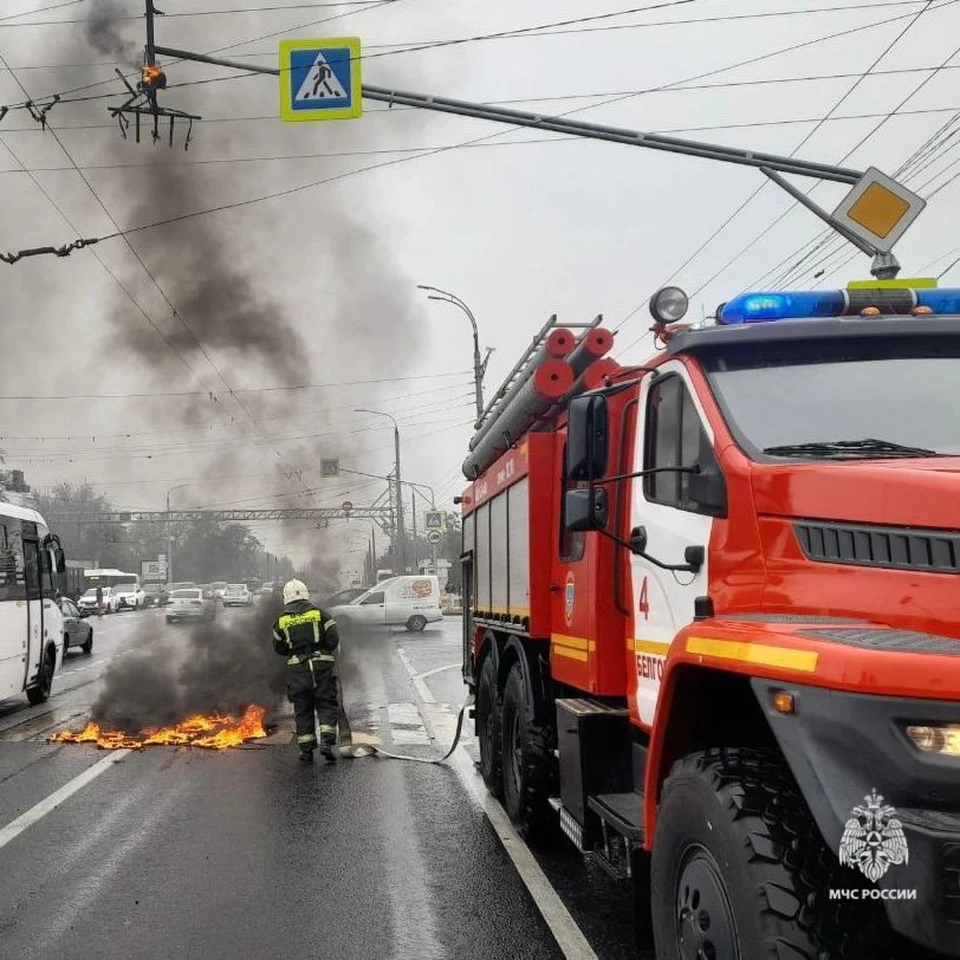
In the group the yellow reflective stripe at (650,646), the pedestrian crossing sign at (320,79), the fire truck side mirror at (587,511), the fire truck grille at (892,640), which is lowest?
the yellow reflective stripe at (650,646)

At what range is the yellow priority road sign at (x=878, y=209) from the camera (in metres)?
9.04

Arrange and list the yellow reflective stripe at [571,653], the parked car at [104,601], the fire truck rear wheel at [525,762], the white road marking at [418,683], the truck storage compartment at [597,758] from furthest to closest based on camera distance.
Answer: the parked car at [104,601], the white road marking at [418,683], the fire truck rear wheel at [525,762], the yellow reflective stripe at [571,653], the truck storage compartment at [597,758]

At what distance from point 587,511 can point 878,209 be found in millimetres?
6563

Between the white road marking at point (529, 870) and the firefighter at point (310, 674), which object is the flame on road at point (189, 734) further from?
the white road marking at point (529, 870)

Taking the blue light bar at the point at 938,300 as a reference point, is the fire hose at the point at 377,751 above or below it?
below

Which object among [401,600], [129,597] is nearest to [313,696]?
[401,600]

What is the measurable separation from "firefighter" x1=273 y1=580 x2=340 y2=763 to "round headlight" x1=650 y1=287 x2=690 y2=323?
5.95 metres

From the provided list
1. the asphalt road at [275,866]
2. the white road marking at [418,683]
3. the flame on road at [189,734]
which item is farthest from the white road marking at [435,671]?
the asphalt road at [275,866]

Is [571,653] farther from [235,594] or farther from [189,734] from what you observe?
[235,594]

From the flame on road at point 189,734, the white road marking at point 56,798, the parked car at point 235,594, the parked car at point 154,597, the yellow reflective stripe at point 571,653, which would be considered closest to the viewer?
the yellow reflective stripe at point 571,653

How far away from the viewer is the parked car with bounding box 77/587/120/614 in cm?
4857

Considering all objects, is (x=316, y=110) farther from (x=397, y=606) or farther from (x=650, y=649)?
(x=397, y=606)

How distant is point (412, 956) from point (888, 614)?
282 centimetres

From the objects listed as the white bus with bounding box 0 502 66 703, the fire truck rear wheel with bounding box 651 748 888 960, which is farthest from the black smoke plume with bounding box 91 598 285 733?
the fire truck rear wheel with bounding box 651 748 888 960
